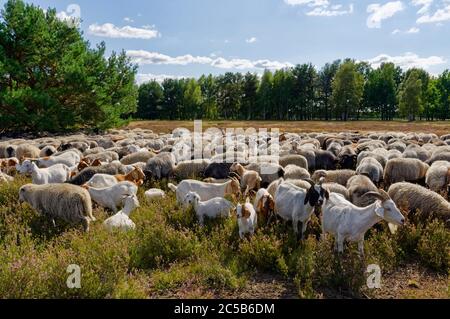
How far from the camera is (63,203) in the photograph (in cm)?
732

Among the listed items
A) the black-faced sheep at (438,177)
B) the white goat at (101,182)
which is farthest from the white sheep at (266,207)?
the black-faced sheep at (438,177)

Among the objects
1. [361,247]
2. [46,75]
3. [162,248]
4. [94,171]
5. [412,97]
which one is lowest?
[162,248]

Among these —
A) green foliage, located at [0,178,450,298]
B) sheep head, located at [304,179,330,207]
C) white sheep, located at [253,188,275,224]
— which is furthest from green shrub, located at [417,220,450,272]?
white sheep, located at [253,188,275,224]

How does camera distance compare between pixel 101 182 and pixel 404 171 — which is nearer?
pixel 101 182

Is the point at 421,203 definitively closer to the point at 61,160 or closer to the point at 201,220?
the point at 201,220

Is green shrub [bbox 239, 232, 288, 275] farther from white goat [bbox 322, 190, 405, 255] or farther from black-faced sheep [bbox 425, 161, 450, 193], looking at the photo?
black-faced sheep [bbox 425, 161, 450, 193]

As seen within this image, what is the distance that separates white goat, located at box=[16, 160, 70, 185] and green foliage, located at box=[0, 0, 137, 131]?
1604 cm

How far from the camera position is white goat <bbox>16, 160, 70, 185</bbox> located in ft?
33.4

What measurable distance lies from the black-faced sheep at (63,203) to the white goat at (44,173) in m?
2.57

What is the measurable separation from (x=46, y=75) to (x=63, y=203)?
23.0 metres

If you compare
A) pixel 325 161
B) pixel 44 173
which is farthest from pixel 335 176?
pixel 44 173
